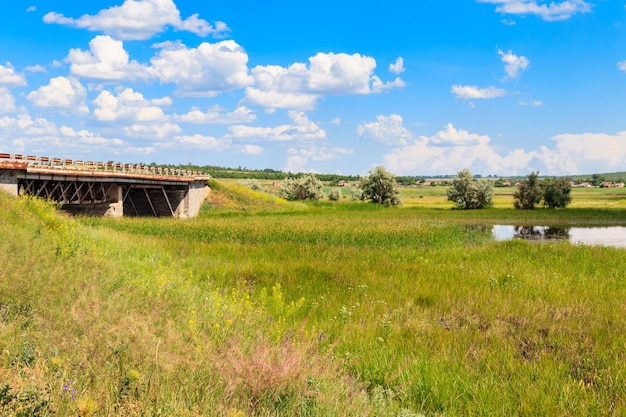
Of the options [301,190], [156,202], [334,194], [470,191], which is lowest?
[156,202]

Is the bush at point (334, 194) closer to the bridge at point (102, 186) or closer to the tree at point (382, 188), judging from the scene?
the tree at point (382, 188)

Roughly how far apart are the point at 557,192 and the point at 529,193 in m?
4.39

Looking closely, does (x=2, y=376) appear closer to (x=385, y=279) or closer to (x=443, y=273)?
(x=385, y=279)

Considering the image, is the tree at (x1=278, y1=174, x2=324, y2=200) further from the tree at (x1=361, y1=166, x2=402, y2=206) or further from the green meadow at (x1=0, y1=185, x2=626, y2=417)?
the green meadow at (x1=0, y1=185, x2=626, y2=417)

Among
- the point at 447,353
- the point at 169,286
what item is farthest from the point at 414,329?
the point at 169,286

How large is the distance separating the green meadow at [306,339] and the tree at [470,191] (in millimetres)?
66967

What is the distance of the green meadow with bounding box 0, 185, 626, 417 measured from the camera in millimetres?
Result: 5172


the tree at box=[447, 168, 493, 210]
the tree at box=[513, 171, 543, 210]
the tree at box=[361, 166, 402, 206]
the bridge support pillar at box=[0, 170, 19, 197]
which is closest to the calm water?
the tree at box=[513, 171, 543, 210]

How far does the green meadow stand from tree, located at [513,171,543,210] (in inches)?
2599

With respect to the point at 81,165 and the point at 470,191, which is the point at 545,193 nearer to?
the point at 470,191

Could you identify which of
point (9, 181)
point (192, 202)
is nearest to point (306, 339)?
point (9, 181)

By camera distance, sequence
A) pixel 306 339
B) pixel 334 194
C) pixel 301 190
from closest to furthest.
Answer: pixel 306 339
pixel 301 190
pixel 334 194

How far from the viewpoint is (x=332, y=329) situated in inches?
404

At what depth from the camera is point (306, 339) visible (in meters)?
9.08
